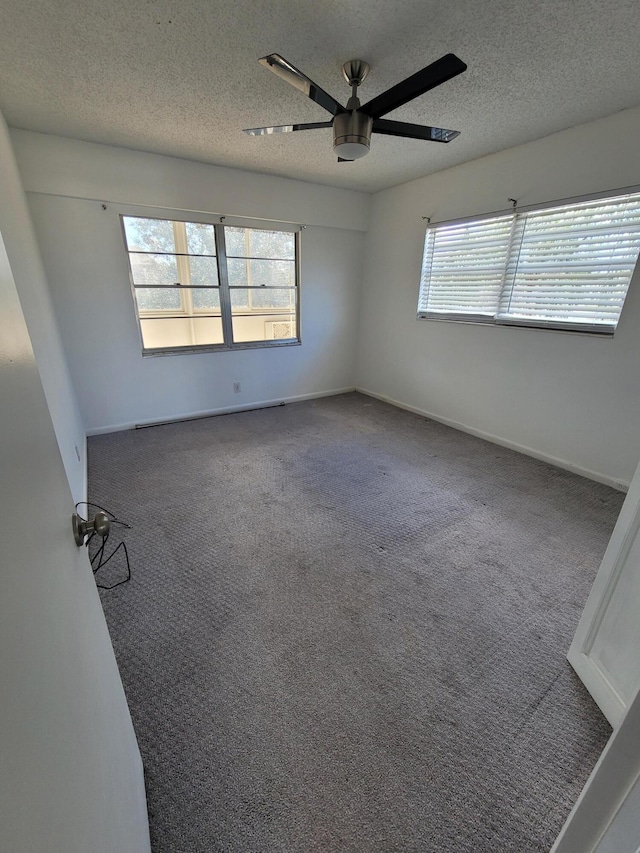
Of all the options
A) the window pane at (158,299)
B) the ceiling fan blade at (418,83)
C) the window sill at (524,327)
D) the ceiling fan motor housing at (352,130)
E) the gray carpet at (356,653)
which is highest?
the ceiling fan blade at (418,83)

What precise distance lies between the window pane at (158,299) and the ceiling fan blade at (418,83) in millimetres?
2468

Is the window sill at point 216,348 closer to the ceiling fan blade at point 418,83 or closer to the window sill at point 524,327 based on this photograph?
the window sill at point 524,327

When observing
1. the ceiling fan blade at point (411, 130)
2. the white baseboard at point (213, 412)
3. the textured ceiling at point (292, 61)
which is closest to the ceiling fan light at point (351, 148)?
the ceiling fan blade at point (411, 130)

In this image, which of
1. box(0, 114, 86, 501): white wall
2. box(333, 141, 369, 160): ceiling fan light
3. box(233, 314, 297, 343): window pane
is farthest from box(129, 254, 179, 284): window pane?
box(333, 141, 369, 160): ceiling fan light

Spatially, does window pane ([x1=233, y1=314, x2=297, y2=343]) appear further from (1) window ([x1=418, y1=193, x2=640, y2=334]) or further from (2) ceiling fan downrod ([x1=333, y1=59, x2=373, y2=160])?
(2) ceiling fan downrod ([x1=333, y1=59, x2=373, y2=160])

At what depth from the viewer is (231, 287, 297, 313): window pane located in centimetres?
398

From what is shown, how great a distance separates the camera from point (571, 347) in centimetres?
276

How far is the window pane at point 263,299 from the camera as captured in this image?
398cm

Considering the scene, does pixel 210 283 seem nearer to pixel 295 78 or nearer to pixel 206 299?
pixel 206 299

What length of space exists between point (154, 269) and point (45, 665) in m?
3.71

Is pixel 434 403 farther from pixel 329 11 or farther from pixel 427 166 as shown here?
pixel 329 11

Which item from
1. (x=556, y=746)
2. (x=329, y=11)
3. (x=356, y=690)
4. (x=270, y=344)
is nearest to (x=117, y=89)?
(x=329, y=11)

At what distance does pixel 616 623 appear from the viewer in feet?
4.04

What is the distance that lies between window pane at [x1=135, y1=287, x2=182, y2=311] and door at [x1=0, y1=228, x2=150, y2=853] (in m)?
3.12
